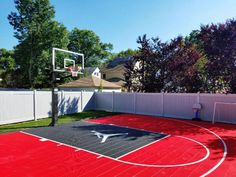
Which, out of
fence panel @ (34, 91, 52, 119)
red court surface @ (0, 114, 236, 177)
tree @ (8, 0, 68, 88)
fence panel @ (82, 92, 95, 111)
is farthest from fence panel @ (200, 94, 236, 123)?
tree @ (8, 0, 68, 88)

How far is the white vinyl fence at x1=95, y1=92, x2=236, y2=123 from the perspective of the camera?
38.6 ft

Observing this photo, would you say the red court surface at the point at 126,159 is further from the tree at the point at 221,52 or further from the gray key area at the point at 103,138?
the tree at the point at 221,52

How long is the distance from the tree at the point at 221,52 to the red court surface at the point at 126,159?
6756mm

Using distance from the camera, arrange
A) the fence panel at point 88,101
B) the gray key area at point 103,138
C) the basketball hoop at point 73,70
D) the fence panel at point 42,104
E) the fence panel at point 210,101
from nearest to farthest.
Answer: the gray key area at point 103,138
the fence panel at point 210,101
the basketball hoop at point 73,70
the fence panel at point 42,104
the fence panel at point 88,101

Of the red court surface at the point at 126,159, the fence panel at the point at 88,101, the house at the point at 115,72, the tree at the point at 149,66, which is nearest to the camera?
the red court surface at the point at 126,159

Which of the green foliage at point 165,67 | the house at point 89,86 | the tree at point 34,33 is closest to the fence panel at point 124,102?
the green foliage at point 165,67

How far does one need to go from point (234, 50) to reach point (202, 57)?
13.3 feet

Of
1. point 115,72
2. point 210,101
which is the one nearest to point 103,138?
point 210,101

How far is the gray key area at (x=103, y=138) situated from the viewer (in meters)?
6.32

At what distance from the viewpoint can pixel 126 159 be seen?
17.6 feet

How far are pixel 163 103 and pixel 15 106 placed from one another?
8.86 meters

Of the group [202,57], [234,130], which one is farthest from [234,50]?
[234,130]

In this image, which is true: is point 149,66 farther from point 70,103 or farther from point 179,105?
point 70,103

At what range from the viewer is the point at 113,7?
48.3 ft
